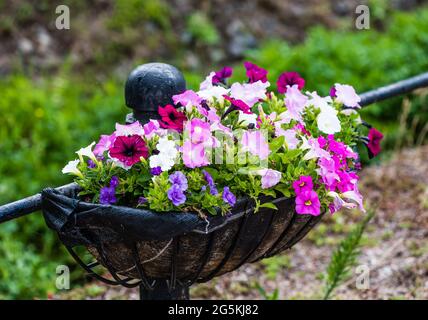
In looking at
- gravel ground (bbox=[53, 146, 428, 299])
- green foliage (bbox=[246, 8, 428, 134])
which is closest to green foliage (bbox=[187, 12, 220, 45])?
green foliage (bbox=[246, 8, 428, 134])

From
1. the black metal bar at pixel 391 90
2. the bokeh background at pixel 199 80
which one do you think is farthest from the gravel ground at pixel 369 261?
the black metal bar at pixel 391 90

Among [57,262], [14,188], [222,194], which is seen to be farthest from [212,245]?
[14,188]

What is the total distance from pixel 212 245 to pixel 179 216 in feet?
0.55

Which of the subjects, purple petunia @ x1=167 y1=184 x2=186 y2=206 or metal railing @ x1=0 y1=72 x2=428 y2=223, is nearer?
purple petunia @ x1=167 y1=184 x2=186 y2=206

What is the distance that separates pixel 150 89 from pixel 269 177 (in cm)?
46

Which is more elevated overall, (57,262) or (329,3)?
(329,3)

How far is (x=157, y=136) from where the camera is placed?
179cm

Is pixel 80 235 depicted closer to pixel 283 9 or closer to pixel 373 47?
pixel 373 47

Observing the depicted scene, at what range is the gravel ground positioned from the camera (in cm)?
323

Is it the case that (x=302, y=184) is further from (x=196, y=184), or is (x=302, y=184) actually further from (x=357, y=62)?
(x=357, y=62)

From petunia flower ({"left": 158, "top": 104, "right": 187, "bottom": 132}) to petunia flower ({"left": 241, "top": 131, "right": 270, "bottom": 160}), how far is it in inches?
6.4

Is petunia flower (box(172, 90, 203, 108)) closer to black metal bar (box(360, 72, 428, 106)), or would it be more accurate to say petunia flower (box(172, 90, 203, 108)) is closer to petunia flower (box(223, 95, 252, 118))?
petunia flower (box(223, 95, 252, 118))

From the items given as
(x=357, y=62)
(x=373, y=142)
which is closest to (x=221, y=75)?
(x=373, y=142)

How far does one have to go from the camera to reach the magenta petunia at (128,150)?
1.73 m
